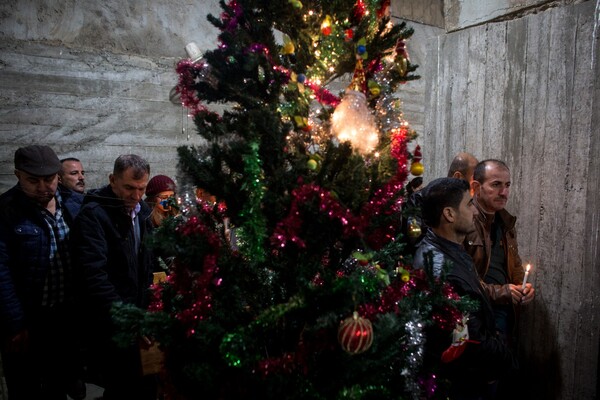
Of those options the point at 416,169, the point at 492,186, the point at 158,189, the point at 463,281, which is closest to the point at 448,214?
the point at 463,281

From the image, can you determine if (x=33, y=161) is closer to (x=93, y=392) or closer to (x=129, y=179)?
(x=129, y=179)

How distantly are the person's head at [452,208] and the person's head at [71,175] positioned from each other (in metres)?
4.17

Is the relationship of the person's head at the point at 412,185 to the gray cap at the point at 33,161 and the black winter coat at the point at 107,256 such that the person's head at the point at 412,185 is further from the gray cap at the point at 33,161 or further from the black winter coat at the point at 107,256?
the gray cap at the point at 33,161

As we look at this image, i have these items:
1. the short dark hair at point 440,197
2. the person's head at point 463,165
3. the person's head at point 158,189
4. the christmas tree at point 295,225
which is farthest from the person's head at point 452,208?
the person's head at point 158,189

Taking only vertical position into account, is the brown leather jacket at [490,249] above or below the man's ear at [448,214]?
below

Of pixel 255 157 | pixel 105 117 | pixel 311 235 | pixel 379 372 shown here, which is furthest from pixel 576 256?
pixel 105 117

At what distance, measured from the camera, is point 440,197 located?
8.44ft

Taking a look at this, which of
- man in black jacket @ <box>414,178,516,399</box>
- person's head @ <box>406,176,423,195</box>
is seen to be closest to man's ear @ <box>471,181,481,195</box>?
person's head @ <box>406,176,423,195</box>

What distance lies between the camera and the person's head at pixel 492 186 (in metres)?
3.41

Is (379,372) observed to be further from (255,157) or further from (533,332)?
(533,332)

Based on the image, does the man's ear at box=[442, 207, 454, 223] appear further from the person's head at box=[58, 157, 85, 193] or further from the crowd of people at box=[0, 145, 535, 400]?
the person's head at box=[58, 157, 85, 193]

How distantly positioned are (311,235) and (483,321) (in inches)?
52.2

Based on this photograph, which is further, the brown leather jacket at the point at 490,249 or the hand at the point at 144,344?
the brown leather jacket at the point at 490,249

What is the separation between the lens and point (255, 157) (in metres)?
1.67
